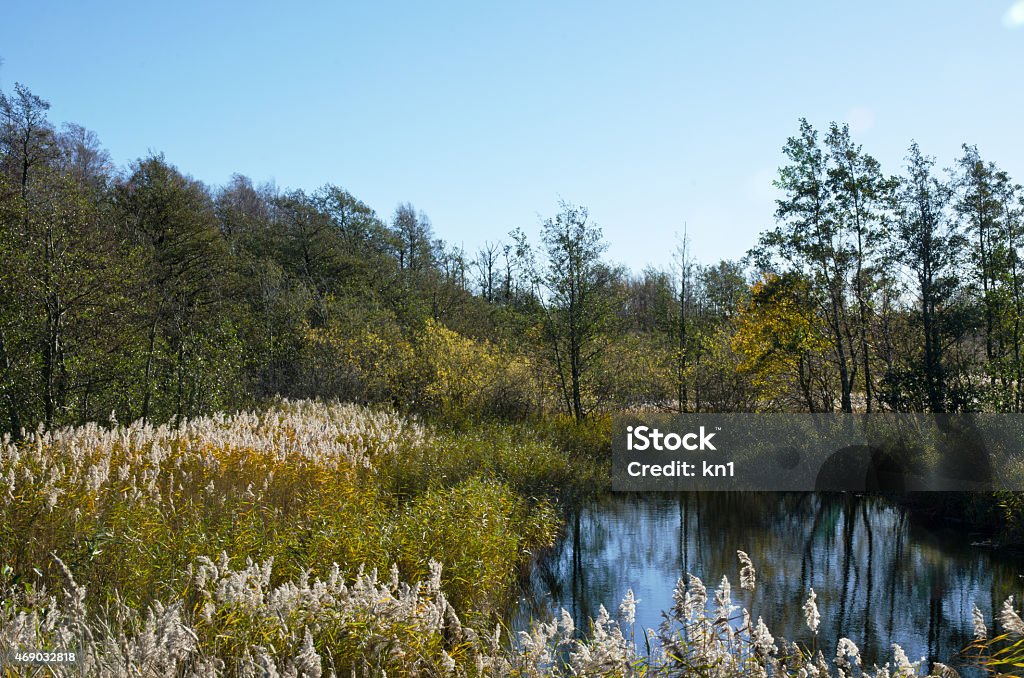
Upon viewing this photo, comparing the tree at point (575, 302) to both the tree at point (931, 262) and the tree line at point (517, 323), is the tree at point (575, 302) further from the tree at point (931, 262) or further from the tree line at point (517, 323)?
the tree at point (931, 262)

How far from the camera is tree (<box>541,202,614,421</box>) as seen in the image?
19.3 meters

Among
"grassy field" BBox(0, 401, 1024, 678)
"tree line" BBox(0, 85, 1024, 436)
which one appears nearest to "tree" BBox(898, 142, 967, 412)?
"tree line" BBox(0, 85, 1024, 436)

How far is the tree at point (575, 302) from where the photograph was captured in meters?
19.3

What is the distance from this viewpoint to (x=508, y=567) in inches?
357

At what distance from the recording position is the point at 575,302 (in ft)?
63.8

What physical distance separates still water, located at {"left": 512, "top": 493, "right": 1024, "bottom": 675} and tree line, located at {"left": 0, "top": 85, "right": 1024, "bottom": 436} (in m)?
3.24

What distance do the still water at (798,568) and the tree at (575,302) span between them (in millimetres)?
5355

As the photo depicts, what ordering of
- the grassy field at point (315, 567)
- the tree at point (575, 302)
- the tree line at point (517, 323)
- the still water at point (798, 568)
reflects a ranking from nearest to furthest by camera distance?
1. the grassy field at point (315, 567)
2. the still water at point (798, 568)
3. the tree line at point (517, 323)
4. the tree at point (575, 302)

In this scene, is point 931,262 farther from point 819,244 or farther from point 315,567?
point 315,567

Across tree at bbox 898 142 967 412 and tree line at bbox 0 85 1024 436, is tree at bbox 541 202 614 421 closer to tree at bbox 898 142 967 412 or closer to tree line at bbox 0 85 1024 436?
tree line at bbox 0 85 1024 436

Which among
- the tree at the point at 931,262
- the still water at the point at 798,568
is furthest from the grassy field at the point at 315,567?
the tree at the point at 931,262

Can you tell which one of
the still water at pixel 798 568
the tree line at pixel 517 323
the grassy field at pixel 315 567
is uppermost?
the tree line at pixel 517 323

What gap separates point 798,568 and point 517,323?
428 inches

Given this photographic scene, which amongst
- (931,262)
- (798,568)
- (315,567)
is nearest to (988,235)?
(931,262)
